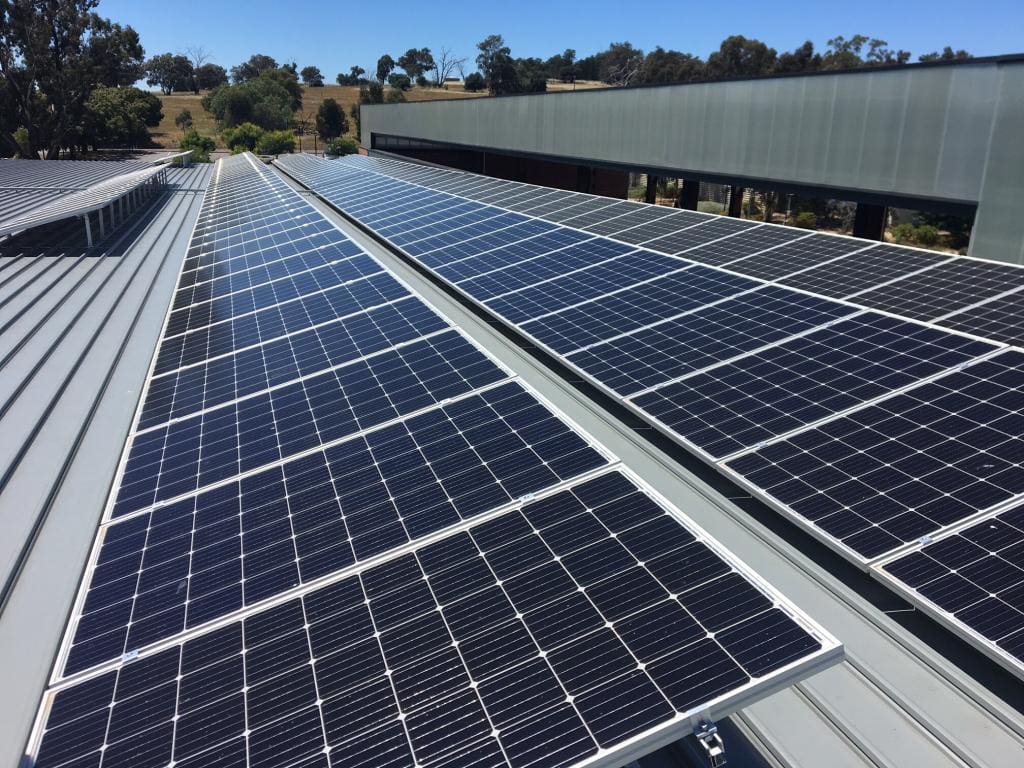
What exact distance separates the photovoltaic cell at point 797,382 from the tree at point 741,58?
12309cm

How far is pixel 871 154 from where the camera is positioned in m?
20.2

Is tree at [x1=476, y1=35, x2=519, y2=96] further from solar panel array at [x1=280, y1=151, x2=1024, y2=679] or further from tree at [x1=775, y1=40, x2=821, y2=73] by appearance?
solar panel array at [x1=280, y1=151, x2=1024, y2=679]

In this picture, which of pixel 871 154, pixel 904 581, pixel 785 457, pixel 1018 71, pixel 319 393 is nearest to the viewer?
pixel 904 581

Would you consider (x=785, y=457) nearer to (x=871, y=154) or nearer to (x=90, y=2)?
(x=871, y=154)

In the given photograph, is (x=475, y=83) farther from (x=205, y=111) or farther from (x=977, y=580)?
(x=977, y=580)

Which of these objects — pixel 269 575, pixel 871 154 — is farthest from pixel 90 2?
pixel 269 575

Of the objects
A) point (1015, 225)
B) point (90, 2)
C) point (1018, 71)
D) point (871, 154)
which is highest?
point (90, 2)

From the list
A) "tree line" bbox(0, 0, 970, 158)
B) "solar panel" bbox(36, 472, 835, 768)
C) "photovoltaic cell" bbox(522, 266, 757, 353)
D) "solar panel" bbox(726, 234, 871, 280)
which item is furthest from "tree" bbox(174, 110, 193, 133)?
"solar panel" bbox(36, 472, 835, 768)

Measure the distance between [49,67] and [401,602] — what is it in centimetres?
10867

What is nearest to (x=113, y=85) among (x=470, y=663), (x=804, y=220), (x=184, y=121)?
(x=184, y=121)

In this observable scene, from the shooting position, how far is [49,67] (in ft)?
289

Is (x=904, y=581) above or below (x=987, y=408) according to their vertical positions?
below

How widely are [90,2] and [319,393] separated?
10675 centimetres

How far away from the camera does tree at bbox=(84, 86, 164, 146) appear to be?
322 ft
